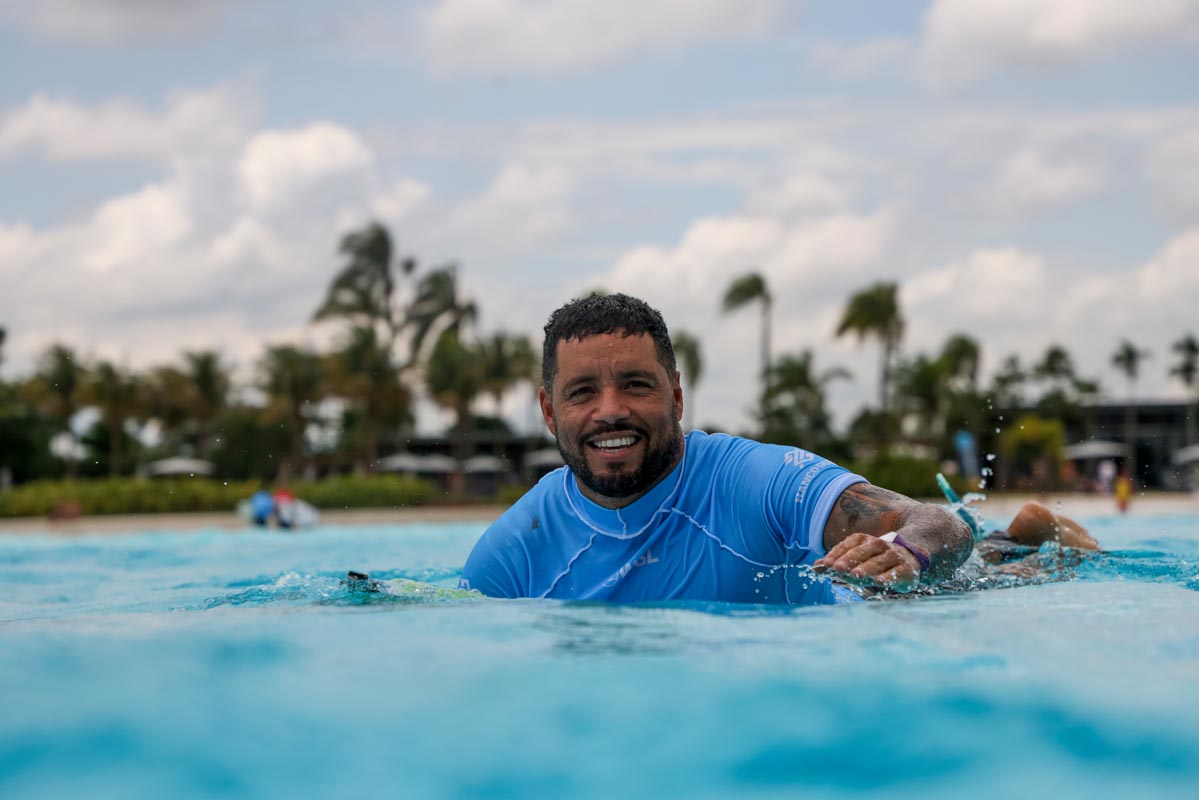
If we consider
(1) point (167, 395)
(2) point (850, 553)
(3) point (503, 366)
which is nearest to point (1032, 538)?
(2) point (850, 553)

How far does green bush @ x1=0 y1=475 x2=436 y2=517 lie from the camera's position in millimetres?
31859

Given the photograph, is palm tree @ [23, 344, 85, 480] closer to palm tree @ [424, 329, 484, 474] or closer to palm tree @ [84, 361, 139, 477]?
palm tree @ [84, 361, 139, 477]

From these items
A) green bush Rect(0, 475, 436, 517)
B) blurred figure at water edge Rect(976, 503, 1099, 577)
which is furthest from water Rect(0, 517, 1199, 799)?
green bush Rect(0, 475, 436, 517)

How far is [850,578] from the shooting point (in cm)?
357

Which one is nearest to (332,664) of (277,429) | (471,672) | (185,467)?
(471,672)

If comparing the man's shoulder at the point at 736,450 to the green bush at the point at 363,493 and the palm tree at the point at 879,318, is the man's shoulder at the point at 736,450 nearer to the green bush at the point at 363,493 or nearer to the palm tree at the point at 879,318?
the green bush at the point at 363,493

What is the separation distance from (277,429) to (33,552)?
45225 mm

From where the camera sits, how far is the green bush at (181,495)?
31.9m

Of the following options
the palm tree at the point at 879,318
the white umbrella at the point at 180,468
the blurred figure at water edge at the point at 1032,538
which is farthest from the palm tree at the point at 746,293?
the blurred figure at water edge at the point at 1032,538

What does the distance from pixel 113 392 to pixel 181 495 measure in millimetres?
17241

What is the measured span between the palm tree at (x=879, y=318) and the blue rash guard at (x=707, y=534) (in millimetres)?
40115

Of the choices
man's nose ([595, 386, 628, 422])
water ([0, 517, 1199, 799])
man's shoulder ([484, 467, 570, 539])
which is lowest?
water ([0, 517, 1199, 799])

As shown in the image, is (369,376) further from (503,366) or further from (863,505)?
(863,505)

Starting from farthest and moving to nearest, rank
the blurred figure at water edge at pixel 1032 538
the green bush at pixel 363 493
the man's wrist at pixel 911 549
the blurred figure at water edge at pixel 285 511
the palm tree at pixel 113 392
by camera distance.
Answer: the palm tree at pixel 113 392
the green bush at pixel 363 493
the blurred figure at water edge at pixel 285 511
the blurred figure at water edge at pixel 1032 538
the man's wrist at pixel 911 549
